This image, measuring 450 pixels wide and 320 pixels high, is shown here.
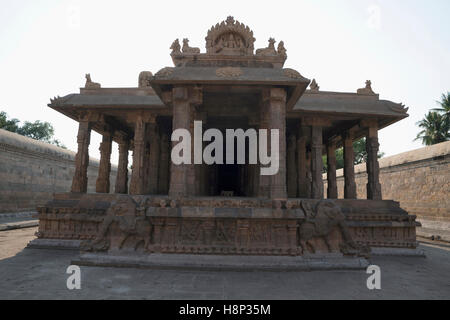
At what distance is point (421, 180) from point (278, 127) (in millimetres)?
13235

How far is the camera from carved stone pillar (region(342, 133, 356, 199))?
11.4m

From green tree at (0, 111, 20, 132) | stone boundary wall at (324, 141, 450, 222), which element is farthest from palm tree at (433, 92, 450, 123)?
green tree at (0, 111, 20, 132)

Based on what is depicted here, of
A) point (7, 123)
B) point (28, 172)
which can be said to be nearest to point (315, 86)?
point (28, 172)

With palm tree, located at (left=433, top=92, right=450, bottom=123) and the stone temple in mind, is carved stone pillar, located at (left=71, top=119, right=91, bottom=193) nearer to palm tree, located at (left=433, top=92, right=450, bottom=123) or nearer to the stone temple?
the stone temple

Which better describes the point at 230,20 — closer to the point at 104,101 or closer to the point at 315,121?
the point at 315,121

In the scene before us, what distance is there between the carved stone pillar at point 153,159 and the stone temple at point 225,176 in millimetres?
49

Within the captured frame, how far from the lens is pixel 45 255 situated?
710cm

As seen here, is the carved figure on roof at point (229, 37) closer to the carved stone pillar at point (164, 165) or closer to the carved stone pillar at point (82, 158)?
the carved stone pillar at point (164, 165)

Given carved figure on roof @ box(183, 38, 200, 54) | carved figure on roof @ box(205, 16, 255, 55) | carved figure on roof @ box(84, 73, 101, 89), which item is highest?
carved figure on roof @ box(205, 16, 255, 55)

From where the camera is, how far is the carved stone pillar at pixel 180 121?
6250 millimetres

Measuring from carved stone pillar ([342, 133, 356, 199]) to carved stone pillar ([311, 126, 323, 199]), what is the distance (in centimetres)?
258

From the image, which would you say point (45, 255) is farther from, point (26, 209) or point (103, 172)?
point (26, 209)
